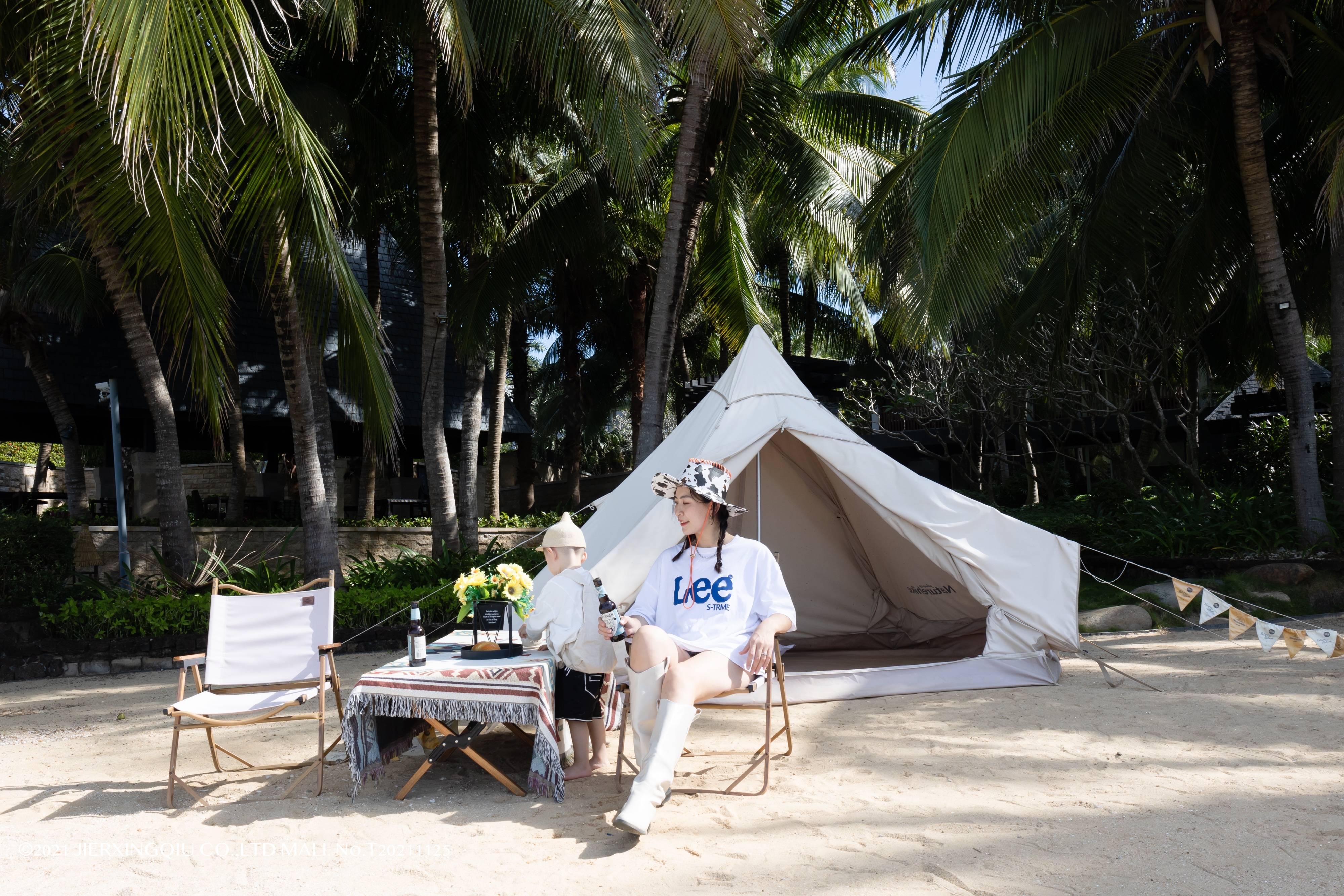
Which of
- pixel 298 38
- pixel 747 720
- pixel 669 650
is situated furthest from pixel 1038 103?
pixel 298 38

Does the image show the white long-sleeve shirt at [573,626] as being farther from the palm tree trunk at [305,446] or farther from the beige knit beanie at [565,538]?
the palm tree trunk at [305,446]

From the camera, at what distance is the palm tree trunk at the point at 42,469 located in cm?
2009

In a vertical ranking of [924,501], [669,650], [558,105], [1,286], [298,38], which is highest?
[298,38]

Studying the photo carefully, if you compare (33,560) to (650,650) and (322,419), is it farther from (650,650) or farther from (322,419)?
(650,650)

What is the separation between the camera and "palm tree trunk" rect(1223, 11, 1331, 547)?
814cm

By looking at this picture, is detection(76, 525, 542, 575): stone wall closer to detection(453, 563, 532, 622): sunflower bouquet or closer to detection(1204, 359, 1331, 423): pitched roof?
detection(453, 563, 532, 622): sunflower bouquet

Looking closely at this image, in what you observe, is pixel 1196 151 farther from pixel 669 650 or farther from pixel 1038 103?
pixel 669 650

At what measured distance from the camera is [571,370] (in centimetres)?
1697

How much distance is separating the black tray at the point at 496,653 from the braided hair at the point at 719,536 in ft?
2.66

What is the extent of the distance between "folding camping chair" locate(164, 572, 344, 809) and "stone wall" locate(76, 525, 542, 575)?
4.97 meters

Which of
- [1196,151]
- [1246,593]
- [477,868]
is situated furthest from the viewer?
[1196,151]

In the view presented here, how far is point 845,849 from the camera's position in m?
3.11

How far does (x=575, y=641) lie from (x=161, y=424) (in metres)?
5.75

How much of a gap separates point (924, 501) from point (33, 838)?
453 centimetres
